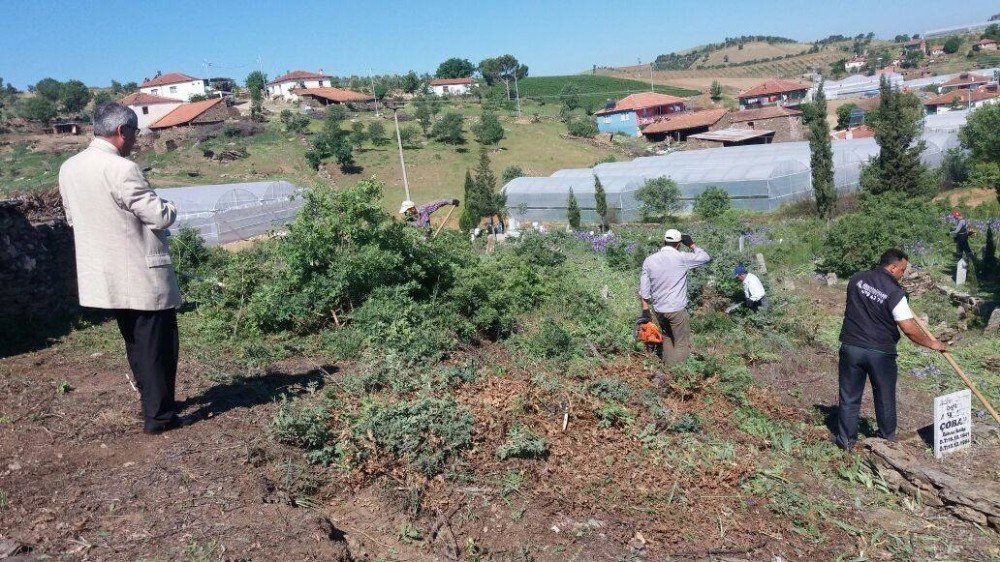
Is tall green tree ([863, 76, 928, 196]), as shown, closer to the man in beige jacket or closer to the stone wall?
the stone wall

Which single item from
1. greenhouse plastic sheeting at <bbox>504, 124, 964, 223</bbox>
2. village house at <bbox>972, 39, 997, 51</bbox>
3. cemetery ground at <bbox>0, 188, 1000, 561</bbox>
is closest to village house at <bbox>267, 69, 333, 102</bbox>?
greenhouse plastic sheeting at <bbox>504, 124, 964, 223</bbox>

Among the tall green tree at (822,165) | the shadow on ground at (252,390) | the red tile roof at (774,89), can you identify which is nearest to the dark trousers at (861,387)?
the shadow on ground at (252,390)

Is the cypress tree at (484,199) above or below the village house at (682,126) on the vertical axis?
below

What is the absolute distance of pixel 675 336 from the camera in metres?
7.28

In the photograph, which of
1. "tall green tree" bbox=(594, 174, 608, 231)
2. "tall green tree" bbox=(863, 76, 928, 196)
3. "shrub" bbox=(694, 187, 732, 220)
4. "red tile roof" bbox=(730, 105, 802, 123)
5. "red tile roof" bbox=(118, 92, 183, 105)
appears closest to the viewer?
"tall green tree" bbox=(863, 76, 928, 196)

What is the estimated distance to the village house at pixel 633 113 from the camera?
63031 mm

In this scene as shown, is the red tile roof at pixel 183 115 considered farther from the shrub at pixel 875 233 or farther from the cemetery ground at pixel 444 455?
the cemetery ground at pixel 444 455

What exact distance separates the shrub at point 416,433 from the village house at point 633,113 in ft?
194

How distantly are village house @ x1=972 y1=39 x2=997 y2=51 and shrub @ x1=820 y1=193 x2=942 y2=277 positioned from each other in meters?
108

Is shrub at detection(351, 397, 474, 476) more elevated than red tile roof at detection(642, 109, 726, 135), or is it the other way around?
red tile roof at detection(642, 109, 726, 135)

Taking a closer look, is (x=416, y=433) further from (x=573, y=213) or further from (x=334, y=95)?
(x=334, y=95)

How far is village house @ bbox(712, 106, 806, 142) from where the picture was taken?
49.0m

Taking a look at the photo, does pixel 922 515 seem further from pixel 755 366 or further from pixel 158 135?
pixel 158 135

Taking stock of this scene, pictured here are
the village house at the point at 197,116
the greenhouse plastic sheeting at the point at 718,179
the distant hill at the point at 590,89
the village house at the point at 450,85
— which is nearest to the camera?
the greenhouse plastic sheeting at the point at 718,179
